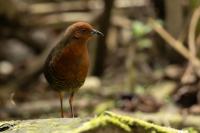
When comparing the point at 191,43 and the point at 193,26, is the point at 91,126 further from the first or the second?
the point at 193,26

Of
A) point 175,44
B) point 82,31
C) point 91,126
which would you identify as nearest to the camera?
point 91,126

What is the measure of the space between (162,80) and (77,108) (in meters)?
1.49

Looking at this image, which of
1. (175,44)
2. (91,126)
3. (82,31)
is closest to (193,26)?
(175,44)

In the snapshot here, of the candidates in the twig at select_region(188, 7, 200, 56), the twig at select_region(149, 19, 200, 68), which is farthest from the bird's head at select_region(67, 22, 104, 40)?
the twig at select_region(188, 7, 200, 56)

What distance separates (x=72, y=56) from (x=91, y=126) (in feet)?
3.95

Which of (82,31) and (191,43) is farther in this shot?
(191,43)

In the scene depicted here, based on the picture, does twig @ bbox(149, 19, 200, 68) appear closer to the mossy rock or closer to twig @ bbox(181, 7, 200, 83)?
twig @ bbox(181, 7, 200, 83)

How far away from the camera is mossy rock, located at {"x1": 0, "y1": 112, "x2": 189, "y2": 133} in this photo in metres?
3.02

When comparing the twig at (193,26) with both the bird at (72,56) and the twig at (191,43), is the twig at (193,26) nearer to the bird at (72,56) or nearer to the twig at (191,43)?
the twig at (191,43)

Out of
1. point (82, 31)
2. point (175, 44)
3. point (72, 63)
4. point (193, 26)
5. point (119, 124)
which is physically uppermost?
point (82, 31)

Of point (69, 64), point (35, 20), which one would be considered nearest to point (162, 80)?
point (35, 20)

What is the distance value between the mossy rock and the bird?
75 centimetres

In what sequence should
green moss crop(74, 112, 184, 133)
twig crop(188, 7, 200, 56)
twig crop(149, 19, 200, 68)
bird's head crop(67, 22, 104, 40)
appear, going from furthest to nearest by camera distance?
twig crop(188, 7, 200, 56) < twig crop(149, 19, 200, 68) < bird's head crop(67, 22, 104, 40) < green moss crop(74, 112, 184, 133)

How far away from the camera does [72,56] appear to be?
162 inches
